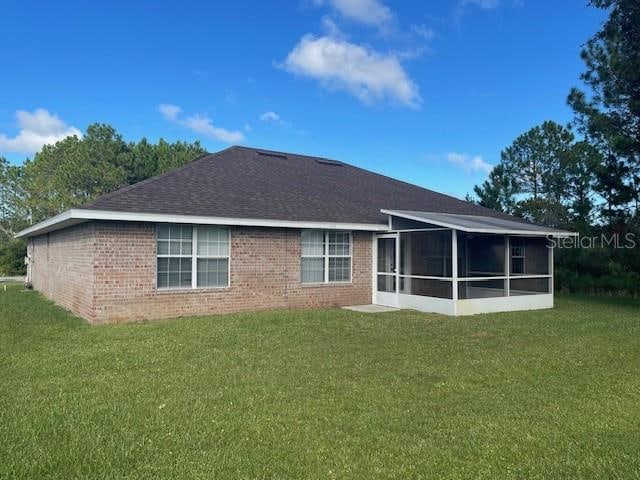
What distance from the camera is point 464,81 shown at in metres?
20.6

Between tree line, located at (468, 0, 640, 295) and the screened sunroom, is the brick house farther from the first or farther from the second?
tree line, located at (468, 0, 640, 295)

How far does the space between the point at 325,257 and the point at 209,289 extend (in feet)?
11.9

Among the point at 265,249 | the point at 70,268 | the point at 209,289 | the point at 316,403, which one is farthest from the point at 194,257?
the point at 316,403

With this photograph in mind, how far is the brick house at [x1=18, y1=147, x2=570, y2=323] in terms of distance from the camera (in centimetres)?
1101

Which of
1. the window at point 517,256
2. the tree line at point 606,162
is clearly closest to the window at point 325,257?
the window at point 517,256

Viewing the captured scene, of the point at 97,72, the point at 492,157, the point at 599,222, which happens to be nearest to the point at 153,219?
the point at 97,72

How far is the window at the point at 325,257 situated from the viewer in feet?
45.1

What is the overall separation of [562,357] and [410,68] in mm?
15574

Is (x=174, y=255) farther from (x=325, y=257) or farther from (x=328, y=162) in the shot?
(x=328, y=162)

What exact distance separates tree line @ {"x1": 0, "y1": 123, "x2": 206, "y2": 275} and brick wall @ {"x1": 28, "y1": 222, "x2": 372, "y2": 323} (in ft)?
82.2

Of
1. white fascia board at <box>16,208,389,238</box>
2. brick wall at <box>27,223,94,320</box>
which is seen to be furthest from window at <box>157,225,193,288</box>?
brick wall at <box>27,223,94,320</box>

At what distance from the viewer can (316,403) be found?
5.24m

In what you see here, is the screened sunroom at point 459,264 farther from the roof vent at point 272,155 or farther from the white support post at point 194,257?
the roof vent at point 272,155

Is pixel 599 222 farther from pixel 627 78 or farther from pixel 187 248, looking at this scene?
pixel 187 248
